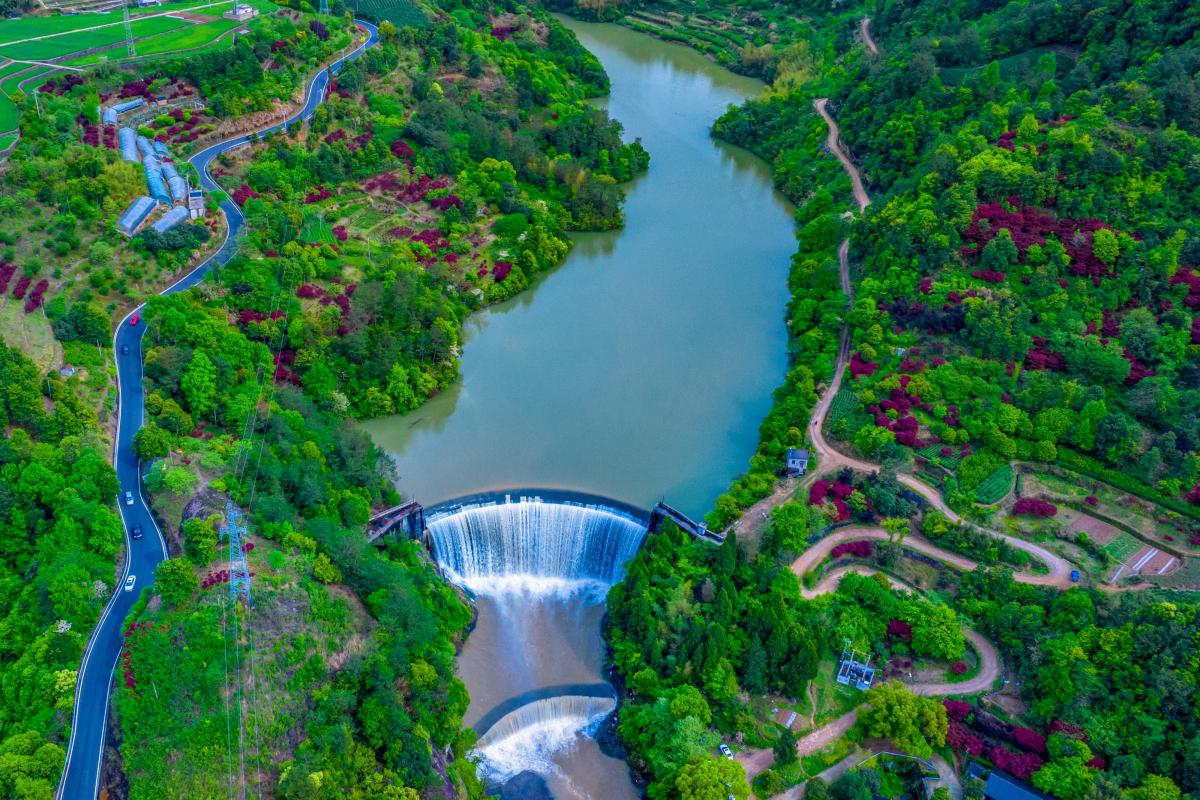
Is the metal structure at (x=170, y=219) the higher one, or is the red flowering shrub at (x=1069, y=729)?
the metal structure at (x=170, y=219)

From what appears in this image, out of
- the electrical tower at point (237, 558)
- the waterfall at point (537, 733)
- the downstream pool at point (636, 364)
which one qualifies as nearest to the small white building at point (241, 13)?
the downstream pool at point (636, 364)

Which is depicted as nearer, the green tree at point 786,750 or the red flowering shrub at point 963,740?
the green tree at point 786,750

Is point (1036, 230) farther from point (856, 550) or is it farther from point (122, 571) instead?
point (122, 571)

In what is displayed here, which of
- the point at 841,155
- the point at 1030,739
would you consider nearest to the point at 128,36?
the point at 841,155

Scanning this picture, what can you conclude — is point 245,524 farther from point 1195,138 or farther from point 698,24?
point 698,24

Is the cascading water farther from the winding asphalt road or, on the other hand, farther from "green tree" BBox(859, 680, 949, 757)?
the winding asphalt road

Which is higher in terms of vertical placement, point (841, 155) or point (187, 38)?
point (841, 155)

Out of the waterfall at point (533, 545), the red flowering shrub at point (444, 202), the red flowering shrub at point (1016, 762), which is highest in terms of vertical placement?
the red flowering shrub at point (444, 202)

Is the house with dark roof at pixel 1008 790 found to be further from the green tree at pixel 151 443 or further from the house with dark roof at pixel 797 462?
the green tree at pixel 151 443
